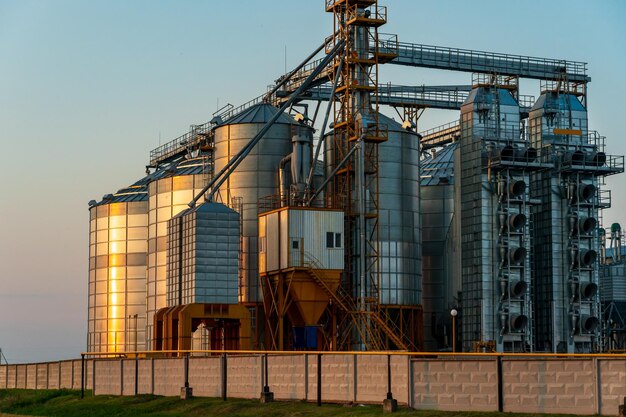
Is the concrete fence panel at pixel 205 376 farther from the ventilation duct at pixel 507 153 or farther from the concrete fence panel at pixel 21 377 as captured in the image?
the ventilation duct at pixel 507 153

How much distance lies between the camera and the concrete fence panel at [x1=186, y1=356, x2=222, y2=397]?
169 feet

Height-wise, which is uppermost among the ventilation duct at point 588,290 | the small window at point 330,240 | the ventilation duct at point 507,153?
the ventilation duct at point 507,153

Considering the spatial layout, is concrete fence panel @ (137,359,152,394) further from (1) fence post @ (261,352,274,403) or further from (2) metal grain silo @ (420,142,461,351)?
(2) metal grain silo @ (420,142,461,351)

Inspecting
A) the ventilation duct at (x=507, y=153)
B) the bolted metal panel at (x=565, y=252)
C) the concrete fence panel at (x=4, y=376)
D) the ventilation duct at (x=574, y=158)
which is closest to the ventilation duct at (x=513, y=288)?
the bolted metal panel at (x=565, y=252)

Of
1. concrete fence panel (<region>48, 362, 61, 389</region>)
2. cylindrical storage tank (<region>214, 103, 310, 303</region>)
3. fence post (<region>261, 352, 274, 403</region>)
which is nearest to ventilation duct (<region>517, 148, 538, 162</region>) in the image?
cylindrical storage tank (<region>214, 103, 310, 303</region>)

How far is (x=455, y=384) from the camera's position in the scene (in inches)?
1594

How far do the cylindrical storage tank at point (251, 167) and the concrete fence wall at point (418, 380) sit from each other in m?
24.7

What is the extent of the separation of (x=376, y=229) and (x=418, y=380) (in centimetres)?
3975

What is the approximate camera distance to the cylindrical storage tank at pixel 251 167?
81625 millimetres

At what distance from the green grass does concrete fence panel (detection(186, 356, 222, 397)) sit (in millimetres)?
675

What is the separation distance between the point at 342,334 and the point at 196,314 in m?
9.22

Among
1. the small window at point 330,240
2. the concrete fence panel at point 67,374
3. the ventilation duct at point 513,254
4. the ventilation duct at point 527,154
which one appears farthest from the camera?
the ventilation duct at point 527,154

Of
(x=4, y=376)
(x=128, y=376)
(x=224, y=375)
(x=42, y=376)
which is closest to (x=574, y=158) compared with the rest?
(x=42, y=376)

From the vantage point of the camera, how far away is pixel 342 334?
77125 millimetres
